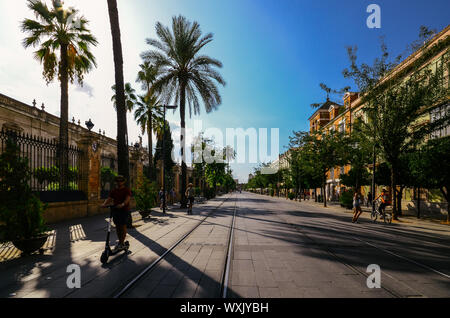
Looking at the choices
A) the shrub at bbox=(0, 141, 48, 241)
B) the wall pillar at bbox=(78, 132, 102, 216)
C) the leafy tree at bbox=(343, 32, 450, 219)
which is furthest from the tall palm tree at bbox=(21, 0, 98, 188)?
the leafy tree at bbox=(343, 32, 450, 219)

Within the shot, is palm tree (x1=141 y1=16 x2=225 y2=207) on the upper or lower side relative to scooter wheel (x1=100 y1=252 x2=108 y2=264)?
upper

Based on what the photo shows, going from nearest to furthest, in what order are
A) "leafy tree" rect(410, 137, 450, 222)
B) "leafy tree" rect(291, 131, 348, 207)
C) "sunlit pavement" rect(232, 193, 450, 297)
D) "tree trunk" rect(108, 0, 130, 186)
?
"sunlit pavement" rect(232, 193, 450, 297), "tree trunk" rect(108, 0, 130, 186), "leafy tree" rect(410, 137, 450, 222), "leafy tree" rect(291, 131, 348, 207)

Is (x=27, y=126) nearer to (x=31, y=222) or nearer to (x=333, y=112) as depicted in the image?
(x=31, y=222)

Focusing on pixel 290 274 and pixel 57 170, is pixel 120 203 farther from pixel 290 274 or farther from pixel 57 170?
pixel 57 170

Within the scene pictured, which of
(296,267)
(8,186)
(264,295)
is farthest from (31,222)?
(296,267)

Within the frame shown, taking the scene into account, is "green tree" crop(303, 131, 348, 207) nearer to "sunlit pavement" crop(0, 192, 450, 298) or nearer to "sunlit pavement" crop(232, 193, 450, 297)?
"sunlit pavement" crop(232, 193, 450, 297)

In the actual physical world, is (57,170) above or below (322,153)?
below

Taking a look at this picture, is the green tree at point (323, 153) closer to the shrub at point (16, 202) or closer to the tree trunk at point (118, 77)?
the tree trunk at point (118, 77)

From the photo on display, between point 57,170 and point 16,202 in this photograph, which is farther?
point 57,170

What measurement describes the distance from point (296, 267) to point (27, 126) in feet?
82.1

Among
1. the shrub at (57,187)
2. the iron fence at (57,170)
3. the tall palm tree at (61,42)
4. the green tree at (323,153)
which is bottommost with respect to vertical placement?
the shrub at (57,187)

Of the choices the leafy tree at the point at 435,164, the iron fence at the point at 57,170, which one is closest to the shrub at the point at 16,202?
the iron fence at the point at 57,170

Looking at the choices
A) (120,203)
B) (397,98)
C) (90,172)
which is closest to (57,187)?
(90,172)
